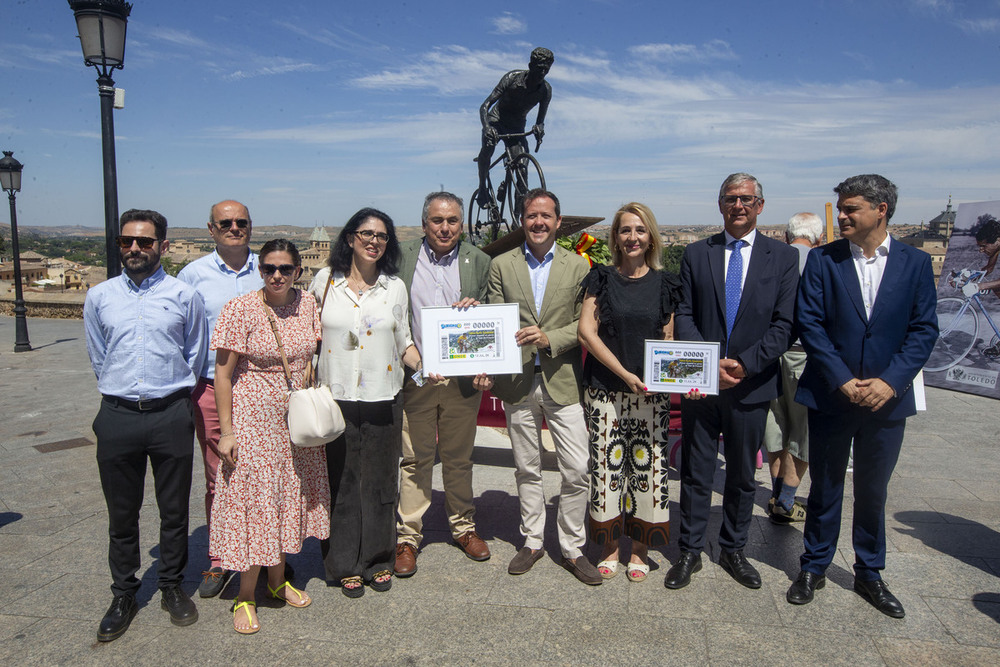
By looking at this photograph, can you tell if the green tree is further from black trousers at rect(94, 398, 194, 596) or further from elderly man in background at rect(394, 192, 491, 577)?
black trousers at rect(94, 398, 194, 596)

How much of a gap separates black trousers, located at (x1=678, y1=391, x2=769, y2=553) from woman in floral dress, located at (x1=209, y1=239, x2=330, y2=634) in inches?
82.8

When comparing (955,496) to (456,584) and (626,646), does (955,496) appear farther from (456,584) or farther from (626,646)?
(456,584)

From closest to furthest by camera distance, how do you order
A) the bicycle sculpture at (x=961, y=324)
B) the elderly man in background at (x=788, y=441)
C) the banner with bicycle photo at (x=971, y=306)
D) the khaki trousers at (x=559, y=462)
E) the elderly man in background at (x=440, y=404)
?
the khaki trousers at (x=559, y=462) < the elderly man in background at (x=440, y=404) < the elderly man in background at (x=788, y=441) < the banner with bicycle photo at (x=971, y=306) < the bicycle sculpture at (x=961, y=324)

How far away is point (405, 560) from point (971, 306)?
852 centimetres

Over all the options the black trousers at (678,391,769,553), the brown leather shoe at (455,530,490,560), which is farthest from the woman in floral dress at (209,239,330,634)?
the black trousers at (678,391,769,553)

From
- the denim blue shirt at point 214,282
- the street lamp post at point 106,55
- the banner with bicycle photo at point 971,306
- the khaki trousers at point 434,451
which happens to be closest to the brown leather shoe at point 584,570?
the khaki trousers at point 434,451

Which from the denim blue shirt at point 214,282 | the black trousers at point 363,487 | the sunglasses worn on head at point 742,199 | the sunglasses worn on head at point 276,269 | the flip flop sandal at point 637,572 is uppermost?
the sunglasses worn on head at point 742,199

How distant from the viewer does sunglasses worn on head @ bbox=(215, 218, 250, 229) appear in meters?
3.63

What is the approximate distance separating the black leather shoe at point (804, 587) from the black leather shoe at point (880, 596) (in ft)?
0.59

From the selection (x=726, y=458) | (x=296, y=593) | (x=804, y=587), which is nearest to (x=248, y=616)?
(x=296, y=593)

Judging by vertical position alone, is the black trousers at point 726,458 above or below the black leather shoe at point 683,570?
above

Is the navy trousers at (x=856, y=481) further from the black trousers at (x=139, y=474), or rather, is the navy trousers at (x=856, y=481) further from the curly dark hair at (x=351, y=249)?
the black trousers at (x=139, y=474)

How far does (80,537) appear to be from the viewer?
168 inches

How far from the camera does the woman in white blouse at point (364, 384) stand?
133 inches
